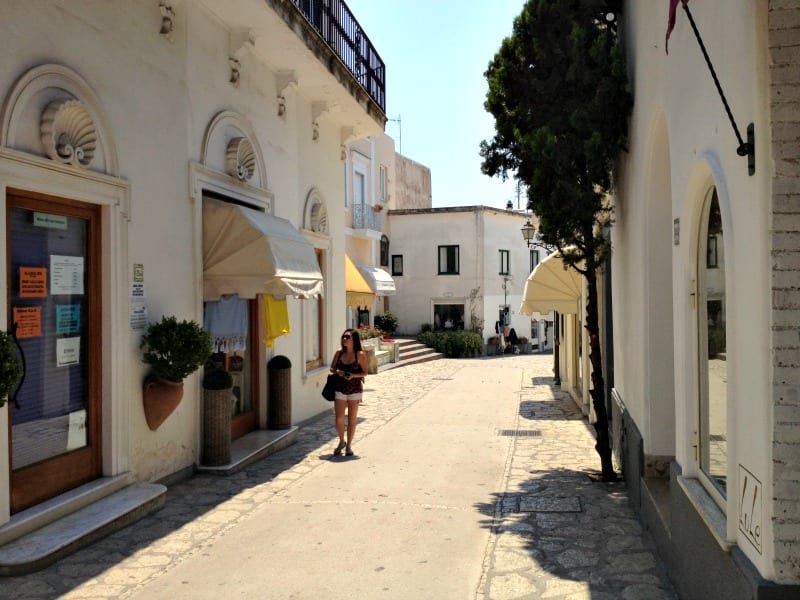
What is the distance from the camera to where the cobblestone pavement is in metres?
5.11

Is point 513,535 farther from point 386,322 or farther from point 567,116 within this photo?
→ point 386,322

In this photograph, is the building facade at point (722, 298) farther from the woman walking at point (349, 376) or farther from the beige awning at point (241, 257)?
the beige awning at point (241, 257)

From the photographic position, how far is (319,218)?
13453 millimetres

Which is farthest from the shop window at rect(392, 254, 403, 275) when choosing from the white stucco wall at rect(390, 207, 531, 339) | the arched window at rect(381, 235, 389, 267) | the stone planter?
the stone planter

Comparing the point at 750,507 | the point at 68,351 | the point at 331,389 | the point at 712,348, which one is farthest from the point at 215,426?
the point at 750,507

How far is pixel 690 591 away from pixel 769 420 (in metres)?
1.93

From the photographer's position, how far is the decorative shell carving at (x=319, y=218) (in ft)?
43.6

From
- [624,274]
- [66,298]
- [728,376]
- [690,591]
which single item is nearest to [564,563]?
[690,591]

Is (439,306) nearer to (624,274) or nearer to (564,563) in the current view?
(624,274)

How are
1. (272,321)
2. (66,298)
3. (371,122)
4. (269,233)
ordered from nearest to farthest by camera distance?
(66,298), (269,233), (272,321), (371,122)

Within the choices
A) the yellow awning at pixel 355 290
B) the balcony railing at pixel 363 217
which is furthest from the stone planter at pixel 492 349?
the yellow awning at pixel 355 290

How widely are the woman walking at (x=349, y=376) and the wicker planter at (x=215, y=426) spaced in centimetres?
162

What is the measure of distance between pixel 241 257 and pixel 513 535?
15.5ft

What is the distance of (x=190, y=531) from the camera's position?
6.46 meters
